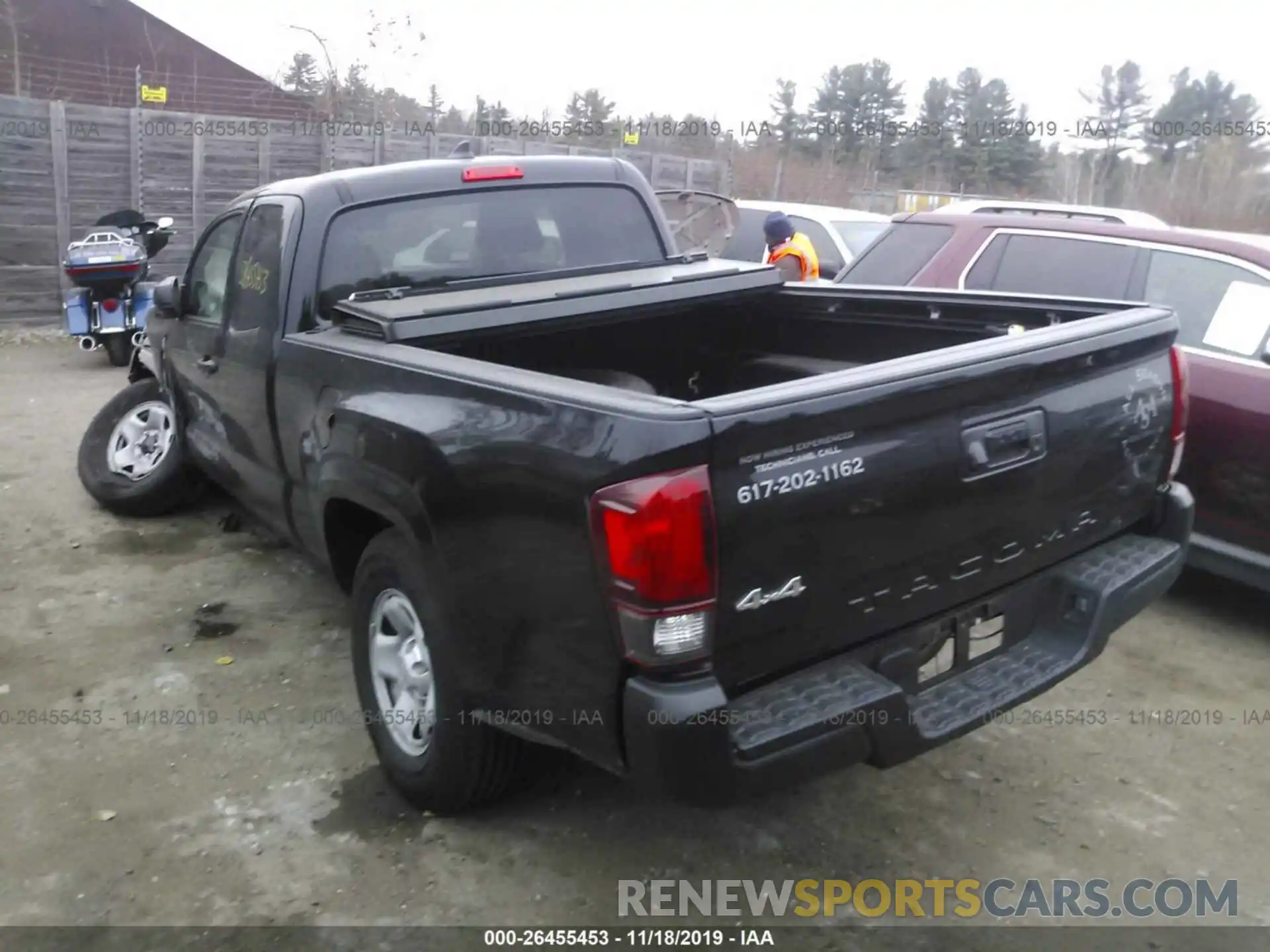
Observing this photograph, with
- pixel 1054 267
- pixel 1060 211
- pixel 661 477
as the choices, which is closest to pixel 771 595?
pixel 661 477

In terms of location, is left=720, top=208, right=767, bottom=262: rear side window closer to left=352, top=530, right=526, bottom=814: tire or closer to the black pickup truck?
the black pickup truck

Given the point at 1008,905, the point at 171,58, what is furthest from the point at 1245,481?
the point at 171,58

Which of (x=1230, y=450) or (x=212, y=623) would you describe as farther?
(x=212, y=623)

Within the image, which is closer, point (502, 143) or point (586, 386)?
point (586, 386)

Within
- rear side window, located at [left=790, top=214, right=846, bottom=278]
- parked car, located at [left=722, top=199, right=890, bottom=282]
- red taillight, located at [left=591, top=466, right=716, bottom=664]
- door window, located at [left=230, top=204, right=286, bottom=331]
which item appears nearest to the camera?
red taillight, located at [left=591, top=466, right=716, bottom=664]

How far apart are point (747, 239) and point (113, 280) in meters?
6.04

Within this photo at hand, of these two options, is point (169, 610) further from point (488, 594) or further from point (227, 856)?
point (488, 594)

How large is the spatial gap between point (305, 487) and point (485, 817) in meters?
1.36

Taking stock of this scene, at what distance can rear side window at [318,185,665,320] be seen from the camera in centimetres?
424

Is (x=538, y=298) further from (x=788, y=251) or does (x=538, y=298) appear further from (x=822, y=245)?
(x=822, y=245)

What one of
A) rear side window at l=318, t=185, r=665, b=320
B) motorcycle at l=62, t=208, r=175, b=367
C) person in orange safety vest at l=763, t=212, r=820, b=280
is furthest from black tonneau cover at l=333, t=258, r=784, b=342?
motorcycle at l=62, t=208, r=175, b=367

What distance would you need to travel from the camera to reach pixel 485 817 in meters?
3.44

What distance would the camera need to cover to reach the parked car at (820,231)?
32.1ft

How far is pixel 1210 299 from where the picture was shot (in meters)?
5.05
